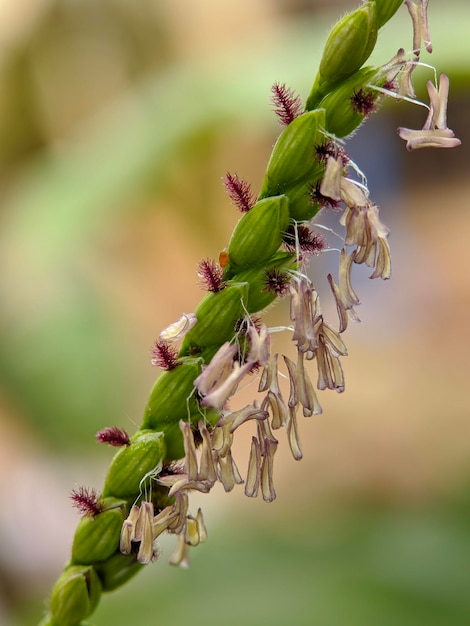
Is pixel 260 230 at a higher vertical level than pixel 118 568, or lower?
higher

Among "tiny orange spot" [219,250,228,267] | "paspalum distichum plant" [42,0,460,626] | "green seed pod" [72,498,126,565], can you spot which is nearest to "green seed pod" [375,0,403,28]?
"paspalum distichum plant" [42,0,460,626]

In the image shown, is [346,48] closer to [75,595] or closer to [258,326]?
[258,326]

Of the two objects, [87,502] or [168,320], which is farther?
[168,320]

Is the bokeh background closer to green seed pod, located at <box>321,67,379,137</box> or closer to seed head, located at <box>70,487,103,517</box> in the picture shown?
seed head, located at <box>70,487,103,517</box>

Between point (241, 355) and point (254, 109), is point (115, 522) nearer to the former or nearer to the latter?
point (241, 355)

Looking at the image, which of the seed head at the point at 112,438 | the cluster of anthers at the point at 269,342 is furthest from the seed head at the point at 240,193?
the seed head at the point at 112,438

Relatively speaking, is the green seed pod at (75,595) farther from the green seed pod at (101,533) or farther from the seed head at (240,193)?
the seed head at (240,193)

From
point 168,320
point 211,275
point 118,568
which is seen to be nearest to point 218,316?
point 211,275

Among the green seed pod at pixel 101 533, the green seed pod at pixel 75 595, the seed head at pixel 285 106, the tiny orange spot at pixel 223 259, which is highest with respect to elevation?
the seed head at pixel 285 106
